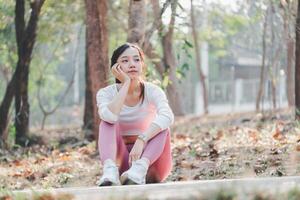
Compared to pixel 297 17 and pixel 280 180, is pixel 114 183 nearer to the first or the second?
pixel 280 180

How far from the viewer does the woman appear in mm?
5039

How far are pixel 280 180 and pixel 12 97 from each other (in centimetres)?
950

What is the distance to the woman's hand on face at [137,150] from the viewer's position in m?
5.09

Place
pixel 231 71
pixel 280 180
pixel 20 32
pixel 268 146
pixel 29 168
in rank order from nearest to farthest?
1. pixel 280 180
2. pixel 268 146
3. pixel 29 168
4. pixel 20 32
5. pixel 231 71

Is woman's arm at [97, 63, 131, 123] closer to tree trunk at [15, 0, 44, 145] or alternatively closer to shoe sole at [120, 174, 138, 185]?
shoe sole at [120, 174, 138, 185]

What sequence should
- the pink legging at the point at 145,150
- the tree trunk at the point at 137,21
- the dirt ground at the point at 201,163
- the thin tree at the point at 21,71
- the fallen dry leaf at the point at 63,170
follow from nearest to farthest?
the pink legging at the point at 145,150 < the dirt ground at the point at 201,163 < the fallen dry leaf at the point at 63,170 < the tree trunk at the point at 137,21 < the thin tree at the point at 21,71

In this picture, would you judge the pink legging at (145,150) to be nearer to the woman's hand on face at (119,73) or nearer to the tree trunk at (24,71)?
the woman's hand on face at (119,73)

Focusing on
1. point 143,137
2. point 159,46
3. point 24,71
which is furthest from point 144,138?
point 159,46

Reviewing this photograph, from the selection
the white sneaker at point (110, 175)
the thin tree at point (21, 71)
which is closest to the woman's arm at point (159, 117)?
the white sneaker at point (110, 175)

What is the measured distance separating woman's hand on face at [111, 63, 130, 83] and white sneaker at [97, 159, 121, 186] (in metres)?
0.75

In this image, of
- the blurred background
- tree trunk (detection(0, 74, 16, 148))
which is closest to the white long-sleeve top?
the blurred background

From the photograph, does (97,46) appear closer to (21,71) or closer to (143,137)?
(21,71)

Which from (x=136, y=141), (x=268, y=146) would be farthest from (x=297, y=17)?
(x=136, y=141)

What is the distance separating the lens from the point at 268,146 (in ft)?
24.7
